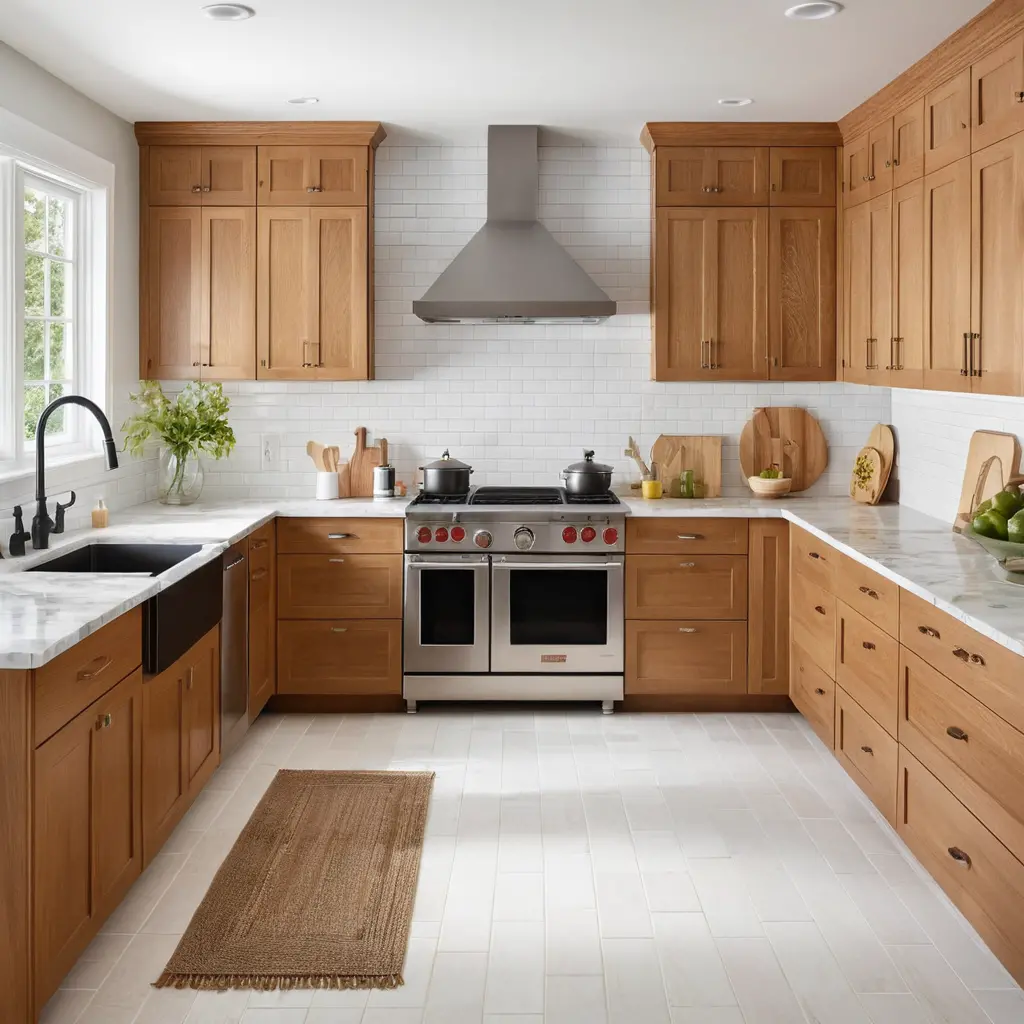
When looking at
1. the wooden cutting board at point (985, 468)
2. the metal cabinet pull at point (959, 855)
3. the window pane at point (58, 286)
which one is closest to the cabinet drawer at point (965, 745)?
the metal cabinet pull at point (959, 855)

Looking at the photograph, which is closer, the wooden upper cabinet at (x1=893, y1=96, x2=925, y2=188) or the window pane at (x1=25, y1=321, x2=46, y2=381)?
the wooden upper cabinet at (x1=893, y1=96, x2=925, y2=188)

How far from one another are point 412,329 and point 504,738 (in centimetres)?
212

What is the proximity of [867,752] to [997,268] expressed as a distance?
1.66 m

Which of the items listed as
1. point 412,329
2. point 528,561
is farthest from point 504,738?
point 412,329

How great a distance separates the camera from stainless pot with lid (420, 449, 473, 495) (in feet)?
17.3

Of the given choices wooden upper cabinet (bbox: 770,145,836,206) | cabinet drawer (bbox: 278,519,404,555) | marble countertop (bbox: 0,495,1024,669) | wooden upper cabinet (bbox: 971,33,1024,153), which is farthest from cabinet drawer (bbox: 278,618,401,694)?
wooden upper cabinet (bbox: 971,33,1024,153)

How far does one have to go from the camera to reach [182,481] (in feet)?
17.2

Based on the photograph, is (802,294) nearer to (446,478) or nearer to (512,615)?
(446,478)

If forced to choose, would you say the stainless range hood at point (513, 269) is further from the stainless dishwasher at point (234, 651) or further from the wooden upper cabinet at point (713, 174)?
the stainless dishwasher at point (234, 651)

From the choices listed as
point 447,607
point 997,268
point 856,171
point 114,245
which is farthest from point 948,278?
point 114,245

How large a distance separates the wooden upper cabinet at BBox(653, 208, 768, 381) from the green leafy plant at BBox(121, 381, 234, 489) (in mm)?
2100

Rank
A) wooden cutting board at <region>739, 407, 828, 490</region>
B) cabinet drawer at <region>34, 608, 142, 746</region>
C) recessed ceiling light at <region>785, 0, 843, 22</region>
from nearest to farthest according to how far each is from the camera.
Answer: cabinet drawer at <region>34, 608, 142, 746</region> → recessed ceiling light at <region>785, 0, 843, 22</region> → wooden cutting board at <region>739, 407, 828, 490</region>

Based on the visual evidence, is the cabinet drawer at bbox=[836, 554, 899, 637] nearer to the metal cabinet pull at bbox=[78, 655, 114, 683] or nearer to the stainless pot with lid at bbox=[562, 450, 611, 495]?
the stainless pot with lid at bbox=[562, 450, 611, 495]

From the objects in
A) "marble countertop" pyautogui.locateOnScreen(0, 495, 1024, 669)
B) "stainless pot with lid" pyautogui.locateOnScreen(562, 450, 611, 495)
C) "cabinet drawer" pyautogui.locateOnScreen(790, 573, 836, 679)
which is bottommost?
"cabinet drawer" pyautogui.locateOnScreen(790, 573, 836, 679)
